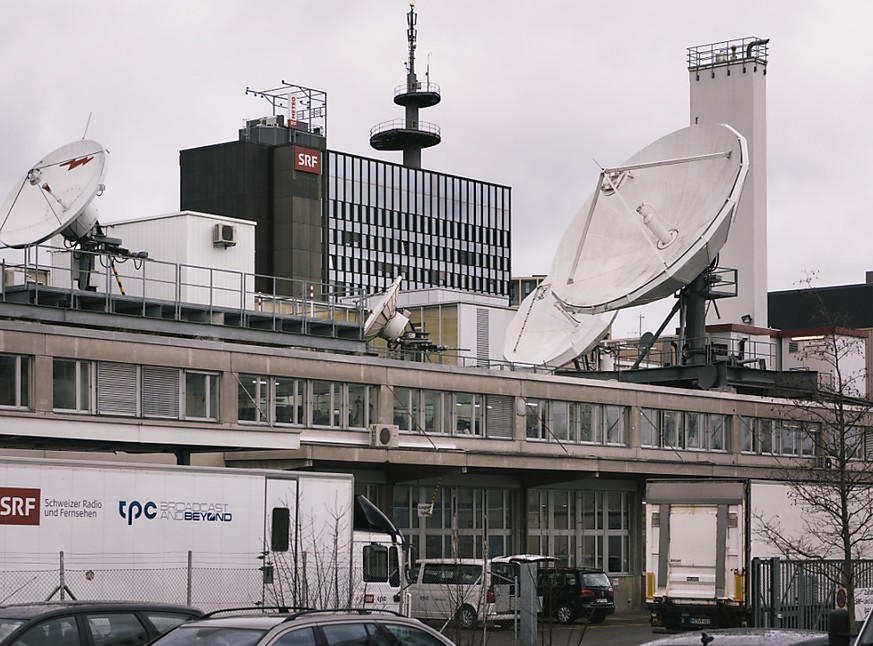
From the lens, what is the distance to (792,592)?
29.2 m

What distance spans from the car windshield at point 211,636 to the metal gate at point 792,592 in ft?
54.2

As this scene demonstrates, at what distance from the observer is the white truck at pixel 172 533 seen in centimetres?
2527

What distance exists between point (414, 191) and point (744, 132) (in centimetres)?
9307

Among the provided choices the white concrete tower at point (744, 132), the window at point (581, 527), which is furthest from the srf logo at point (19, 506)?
the white concrete tower at point (744, 132)

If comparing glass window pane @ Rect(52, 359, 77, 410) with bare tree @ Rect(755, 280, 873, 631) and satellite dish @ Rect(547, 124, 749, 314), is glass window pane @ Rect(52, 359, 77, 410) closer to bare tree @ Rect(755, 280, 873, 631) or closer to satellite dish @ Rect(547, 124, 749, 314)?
bare tree @ Rect(755, 280, 873, 631)

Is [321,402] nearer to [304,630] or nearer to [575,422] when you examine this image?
[575,422]

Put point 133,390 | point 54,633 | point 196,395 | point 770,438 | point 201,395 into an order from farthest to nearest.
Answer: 1. point 770,438
2. point 201,395
3. point 196,395
4. point 133,390
5. point 54,633

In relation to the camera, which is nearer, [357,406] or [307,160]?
[357,406]

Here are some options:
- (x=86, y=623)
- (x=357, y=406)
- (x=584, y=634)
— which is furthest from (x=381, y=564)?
(x=86, y=623)

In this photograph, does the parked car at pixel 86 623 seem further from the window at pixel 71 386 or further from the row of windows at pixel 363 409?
the window at pixel 71 386

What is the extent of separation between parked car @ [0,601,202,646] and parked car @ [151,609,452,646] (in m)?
2.15

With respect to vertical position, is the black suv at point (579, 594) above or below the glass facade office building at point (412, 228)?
below

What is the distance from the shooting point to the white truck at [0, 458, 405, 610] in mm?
25266

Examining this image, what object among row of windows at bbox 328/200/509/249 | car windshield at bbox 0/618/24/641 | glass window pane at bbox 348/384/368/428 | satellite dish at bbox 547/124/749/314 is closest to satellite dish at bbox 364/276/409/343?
satellite dish at bbox 547/124/749/314
